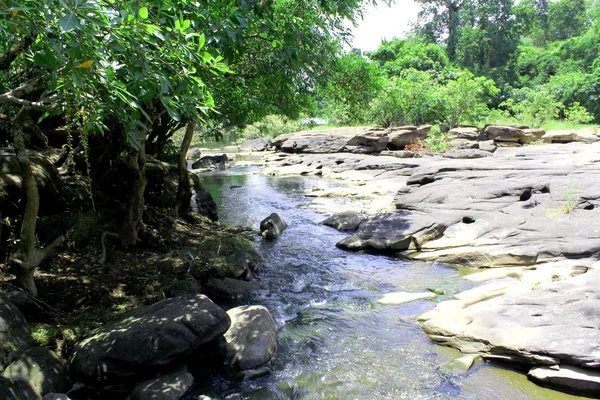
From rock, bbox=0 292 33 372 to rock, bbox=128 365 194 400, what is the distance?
42.3 inches

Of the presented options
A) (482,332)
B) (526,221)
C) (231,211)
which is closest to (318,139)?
(231,211)

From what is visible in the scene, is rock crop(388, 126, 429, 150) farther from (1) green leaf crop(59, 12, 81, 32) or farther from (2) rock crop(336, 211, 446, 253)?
(1) green leaf crop(59, 12, 81, 32)

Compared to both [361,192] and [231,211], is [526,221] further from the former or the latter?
[231,211]

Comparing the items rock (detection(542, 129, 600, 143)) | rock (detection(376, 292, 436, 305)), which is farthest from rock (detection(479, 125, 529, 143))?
rock (detection(376, 292, 436, 305))

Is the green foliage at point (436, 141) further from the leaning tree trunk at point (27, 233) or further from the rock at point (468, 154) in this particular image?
the leaning tree trunk at point (27, 233)

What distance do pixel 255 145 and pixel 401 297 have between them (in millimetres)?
30701

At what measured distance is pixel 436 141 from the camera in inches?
916

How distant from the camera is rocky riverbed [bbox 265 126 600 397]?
4.42 m

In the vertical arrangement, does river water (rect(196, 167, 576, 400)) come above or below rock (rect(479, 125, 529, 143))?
below

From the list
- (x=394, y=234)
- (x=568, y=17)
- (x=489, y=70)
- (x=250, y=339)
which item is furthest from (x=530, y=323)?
(x=568, y=17)

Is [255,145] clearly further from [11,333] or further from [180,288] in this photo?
[11,333]

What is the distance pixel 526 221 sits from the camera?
8.41m

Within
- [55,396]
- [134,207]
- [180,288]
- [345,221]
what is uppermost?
[134,207]

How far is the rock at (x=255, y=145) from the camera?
116 feet
